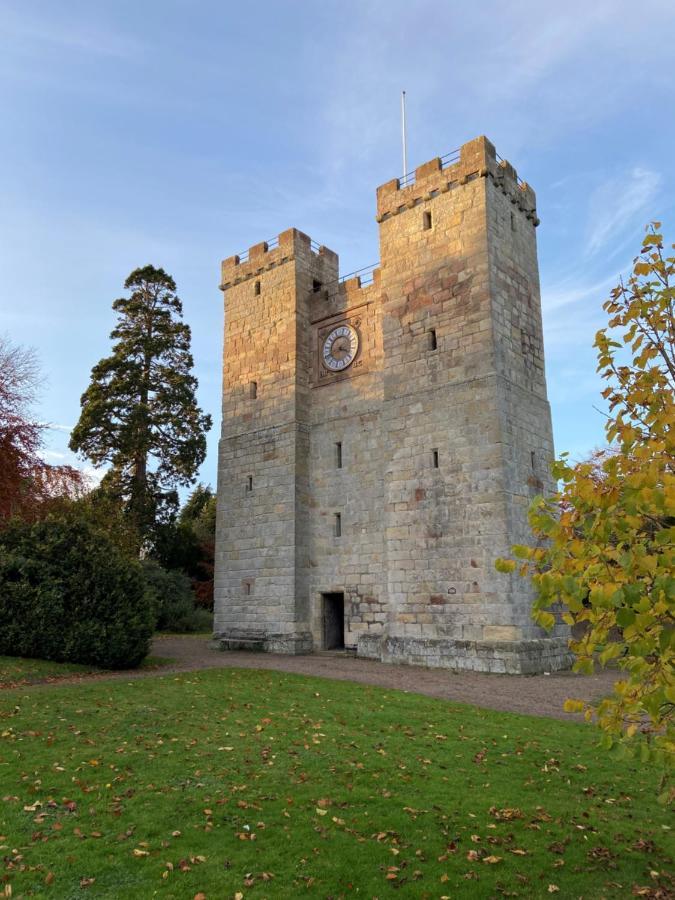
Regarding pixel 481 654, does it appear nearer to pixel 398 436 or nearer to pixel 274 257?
pixel 398 436

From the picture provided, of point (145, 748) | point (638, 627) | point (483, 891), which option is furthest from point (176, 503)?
point (638, 627)

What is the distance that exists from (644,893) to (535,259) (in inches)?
666

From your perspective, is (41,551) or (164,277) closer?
(41,551)

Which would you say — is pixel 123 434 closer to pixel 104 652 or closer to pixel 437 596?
pixel 104 652

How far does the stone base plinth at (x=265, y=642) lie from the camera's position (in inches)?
745

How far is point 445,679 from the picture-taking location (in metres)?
13.9

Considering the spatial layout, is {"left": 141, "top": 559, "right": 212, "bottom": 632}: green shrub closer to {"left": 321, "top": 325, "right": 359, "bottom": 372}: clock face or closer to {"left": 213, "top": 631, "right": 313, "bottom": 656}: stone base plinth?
{"left": 213, "top": 631, "right": 313, "bottom": 656}: stone base plinth

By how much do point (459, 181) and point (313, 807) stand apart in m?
15.9

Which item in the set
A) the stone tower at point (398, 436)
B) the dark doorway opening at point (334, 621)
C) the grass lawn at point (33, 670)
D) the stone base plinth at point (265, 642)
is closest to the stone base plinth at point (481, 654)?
the stone tower at point (398, 436)

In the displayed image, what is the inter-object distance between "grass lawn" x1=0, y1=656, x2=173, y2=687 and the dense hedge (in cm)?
28

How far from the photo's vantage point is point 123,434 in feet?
92.5

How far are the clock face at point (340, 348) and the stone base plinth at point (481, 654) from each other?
8305mm

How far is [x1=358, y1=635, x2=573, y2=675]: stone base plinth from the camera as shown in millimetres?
14531

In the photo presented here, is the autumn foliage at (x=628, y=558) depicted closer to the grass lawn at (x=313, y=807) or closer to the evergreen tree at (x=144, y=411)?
the grass lawn at (x=313, y=807)
